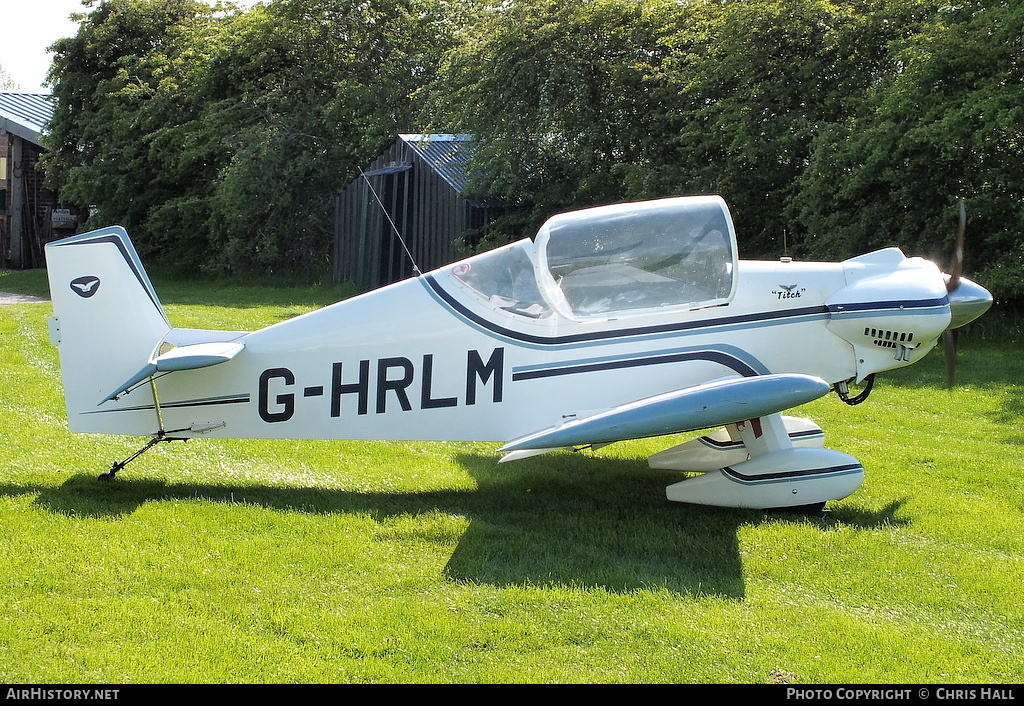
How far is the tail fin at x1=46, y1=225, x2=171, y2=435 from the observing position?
6449 millimetres

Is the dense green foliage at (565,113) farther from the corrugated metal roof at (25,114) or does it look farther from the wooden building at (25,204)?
the wooden building at (25,204)

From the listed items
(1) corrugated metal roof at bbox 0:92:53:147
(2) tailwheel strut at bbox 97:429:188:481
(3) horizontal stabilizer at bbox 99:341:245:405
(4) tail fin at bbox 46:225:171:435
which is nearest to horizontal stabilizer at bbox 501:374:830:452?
(3) horizontal stabilizer at bbox 99:341:245:405

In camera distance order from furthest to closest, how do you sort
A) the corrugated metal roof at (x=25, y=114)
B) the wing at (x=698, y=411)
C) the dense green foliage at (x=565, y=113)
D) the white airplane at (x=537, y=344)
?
the corrugated metal roof at (x=25, y=114), the dense green foliage at (x=565, y=113), the white airplane at (x=537, y=344), the wing at (x=698, y=411)

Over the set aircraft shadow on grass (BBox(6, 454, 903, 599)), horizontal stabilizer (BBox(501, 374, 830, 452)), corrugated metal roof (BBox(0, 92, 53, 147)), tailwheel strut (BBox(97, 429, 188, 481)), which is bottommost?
aircraft shadow on grass (BBox(6, 454, 903, 599))

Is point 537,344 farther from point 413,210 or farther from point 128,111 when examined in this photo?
point 128,111

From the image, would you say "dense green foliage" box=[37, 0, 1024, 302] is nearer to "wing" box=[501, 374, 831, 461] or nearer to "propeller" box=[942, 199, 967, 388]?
"propeller" box=[942, 199, 967, 388]

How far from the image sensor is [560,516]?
21.2ft

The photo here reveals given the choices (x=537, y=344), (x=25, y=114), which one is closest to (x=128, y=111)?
(x=25, y=114)

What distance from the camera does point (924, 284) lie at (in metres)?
6.45

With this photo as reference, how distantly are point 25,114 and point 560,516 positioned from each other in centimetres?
3278

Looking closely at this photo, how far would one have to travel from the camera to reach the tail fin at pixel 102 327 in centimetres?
645

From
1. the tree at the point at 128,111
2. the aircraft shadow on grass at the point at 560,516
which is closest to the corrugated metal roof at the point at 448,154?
the tree at the point at 128,111

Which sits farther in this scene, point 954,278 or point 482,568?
point 954,278

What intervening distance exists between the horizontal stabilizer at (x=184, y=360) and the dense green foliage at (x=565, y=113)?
10256mm
